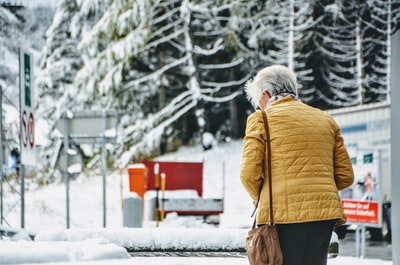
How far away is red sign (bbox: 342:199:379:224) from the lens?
13750 mm

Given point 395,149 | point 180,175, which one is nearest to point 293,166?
point 395,149

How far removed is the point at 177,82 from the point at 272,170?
33.0 metres

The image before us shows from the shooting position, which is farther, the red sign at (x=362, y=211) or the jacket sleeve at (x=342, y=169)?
the red sign at (x=362, y=211)

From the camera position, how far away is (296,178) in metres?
3.57

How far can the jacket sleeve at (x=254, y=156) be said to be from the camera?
358 centimetres

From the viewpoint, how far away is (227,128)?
38.0m

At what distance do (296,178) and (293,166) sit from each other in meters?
0.06

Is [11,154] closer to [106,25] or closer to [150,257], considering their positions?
[106,25]

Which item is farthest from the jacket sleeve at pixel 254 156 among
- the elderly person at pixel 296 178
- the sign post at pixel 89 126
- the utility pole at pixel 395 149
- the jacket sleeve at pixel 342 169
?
the sign post at pixel 89 126

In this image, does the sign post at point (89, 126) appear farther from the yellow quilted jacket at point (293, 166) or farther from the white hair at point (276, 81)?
the yellow quilted jacket at point (293, 166)

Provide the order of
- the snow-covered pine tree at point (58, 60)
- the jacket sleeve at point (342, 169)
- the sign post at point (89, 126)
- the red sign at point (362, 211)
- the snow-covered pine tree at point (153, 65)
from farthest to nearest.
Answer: the snow-covered pine tree at point (58, 60) < the snow-covered pine tree at point (153, 65) < the sign post at point (89, 126) < the red sign at point (362, 211) < the jacket sleeve at point (342, 169)

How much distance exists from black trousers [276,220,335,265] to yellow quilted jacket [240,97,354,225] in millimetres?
39

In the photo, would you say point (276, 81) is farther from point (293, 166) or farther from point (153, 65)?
point (153, 65)

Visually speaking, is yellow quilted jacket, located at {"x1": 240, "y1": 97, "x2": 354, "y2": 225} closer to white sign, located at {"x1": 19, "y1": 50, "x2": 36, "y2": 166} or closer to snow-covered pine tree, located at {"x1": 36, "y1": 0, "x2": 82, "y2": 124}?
white sign, located at {"x1": 19, "y1": 50, "x2": 36, "y2": 166}
